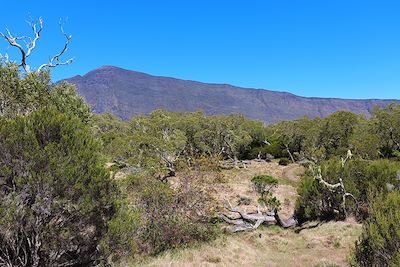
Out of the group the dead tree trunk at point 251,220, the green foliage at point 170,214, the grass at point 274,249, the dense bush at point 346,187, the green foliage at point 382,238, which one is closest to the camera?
the green foliage at point 382,238

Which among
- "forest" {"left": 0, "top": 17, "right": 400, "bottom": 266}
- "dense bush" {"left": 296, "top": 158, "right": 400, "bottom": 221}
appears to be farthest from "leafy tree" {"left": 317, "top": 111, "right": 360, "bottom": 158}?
"dense bush" {"left": 296, "top": 158, "right": 400, "bottom": 221}

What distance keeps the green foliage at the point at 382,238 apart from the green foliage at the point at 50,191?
7094 millimetres

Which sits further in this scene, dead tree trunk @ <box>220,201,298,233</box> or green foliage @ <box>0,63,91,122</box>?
dead tree trunk @ <box>220,201,298,233</box>

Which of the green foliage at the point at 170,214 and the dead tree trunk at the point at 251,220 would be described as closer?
the green foliage at the point at 170,214

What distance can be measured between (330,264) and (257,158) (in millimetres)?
53804

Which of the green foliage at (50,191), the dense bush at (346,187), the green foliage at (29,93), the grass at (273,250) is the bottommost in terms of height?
the grass at (273,250)

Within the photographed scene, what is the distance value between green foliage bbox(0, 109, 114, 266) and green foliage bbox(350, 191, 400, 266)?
23.3 feet

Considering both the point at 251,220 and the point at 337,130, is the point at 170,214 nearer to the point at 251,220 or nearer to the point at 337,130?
the point at 251,220

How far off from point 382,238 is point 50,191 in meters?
8.33

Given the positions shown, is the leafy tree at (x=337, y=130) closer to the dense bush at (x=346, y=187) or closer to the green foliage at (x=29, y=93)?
the dense bush at (x=346, y=187)

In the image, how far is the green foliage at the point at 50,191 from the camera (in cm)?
865

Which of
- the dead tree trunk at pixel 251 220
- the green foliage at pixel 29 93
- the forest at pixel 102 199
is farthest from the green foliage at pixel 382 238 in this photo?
the green foliage at pixel 29 93

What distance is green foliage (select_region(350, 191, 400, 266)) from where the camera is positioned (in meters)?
8.37

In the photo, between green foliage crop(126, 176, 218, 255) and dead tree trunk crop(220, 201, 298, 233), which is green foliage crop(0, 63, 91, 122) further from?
dead tree trunk crop(220, 201, 298, 233)
